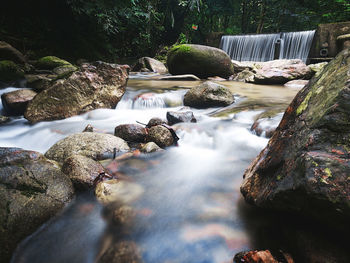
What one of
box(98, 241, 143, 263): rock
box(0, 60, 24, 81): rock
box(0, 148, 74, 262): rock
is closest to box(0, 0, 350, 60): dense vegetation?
box(0, 60, 24, 81): rock

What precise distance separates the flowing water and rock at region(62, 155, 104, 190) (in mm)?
210

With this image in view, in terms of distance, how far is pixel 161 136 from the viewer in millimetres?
3379

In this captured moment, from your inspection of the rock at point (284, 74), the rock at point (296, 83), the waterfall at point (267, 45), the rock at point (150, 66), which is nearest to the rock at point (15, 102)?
the rock at point (284, 74)

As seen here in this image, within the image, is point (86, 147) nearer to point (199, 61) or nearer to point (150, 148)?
point (150, 148)

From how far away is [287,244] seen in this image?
1.35 metres

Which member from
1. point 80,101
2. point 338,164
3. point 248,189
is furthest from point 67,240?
point 80,101

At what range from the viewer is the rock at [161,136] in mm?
3350

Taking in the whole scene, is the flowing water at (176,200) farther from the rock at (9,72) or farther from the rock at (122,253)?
the rock at (9,72)

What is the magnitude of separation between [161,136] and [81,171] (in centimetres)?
144

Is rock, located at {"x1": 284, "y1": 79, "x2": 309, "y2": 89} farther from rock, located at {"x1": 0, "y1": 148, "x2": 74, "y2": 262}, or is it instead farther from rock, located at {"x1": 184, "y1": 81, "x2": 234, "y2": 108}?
rock, located at {"x1": 0, "y1": 148, "x2": 74, "y2": 262}

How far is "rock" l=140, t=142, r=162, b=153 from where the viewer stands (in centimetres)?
312

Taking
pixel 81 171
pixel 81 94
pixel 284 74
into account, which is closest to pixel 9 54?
pixel 81 94

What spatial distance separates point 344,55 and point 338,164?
3.62 feet

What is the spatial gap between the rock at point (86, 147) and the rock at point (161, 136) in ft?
1.45
